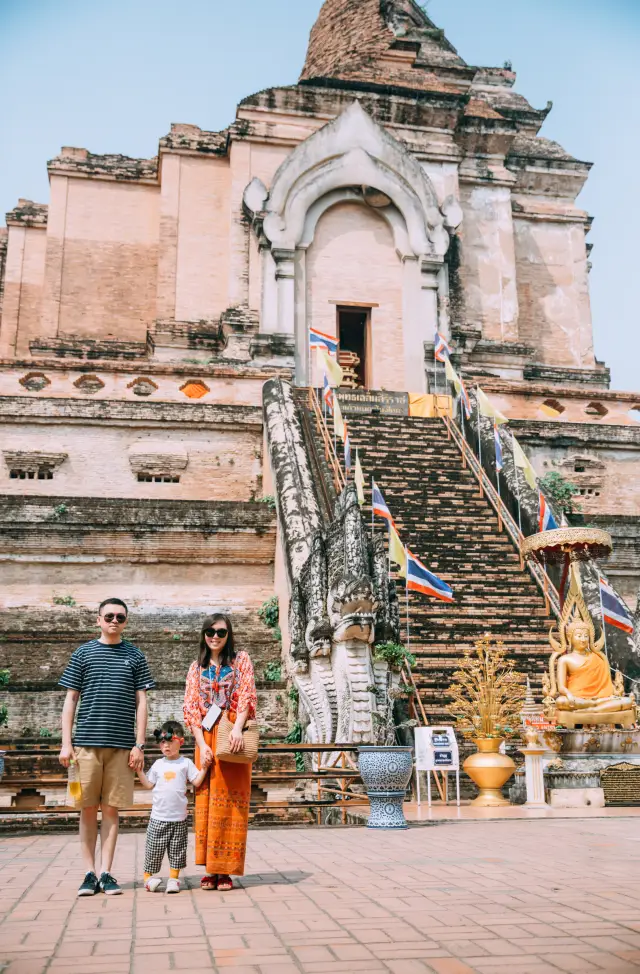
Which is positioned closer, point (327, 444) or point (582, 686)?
point (582, 686)

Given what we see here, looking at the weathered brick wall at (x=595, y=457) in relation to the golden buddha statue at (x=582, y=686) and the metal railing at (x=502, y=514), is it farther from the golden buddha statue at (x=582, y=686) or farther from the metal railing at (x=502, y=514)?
the golden buddha statue at (x=582, y=686)

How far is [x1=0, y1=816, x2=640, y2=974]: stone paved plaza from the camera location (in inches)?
153

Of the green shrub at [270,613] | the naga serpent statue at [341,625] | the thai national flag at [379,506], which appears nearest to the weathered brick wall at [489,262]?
the thai national flag at [379,506]

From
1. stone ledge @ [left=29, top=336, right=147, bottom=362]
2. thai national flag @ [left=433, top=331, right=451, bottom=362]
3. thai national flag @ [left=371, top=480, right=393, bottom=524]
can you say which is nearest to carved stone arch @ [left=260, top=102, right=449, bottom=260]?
thai national flag @ [left=433, top=331, right=451, bottom=362]

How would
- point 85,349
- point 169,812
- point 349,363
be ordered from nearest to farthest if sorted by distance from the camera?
1. point 169,812
2. point 85,349
3. point 349,363

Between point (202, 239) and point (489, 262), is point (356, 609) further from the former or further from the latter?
point (489, 262)

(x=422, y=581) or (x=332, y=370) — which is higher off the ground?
(x=332, y=370)

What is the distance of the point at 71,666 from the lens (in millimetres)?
5918

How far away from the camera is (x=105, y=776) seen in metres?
5.75

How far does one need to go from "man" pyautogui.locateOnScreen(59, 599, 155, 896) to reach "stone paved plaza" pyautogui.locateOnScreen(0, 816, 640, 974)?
0.39 metres

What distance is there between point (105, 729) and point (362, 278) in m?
18.1

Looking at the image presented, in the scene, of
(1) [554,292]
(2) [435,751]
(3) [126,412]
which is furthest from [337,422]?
(1) [554,292]

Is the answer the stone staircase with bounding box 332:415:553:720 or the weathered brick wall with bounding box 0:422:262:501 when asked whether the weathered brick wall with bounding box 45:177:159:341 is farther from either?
the stone staircase with bounding box 332:415:553:720

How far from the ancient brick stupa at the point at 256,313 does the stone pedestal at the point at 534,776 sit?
409cm
